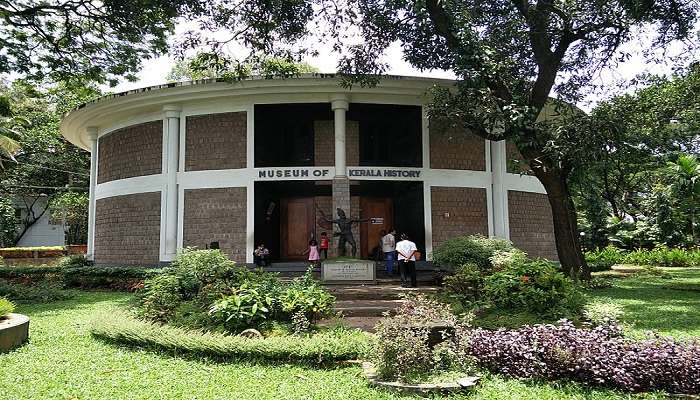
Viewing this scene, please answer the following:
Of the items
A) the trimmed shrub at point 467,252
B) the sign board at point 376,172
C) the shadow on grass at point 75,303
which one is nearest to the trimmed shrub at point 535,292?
the trimmed shrub at point 467,252

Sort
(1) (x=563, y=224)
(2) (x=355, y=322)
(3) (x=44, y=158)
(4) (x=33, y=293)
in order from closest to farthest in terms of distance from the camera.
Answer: (2) (x=355, y=322), (4) (x=33, y=293), (1) (x=563, y=224), (3) (x=44, y=158)

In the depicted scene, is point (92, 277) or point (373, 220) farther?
point (373, 220)

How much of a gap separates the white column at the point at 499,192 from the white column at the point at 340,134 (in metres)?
5.13

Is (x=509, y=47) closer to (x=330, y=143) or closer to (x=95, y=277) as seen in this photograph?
(x=330, y=143)

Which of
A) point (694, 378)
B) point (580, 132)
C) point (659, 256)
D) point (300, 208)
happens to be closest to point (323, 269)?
point (300, 208)

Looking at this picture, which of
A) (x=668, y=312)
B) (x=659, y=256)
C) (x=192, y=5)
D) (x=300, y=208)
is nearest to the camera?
(x=668, y=312)

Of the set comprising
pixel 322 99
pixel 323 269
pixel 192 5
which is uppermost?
pixel 192 5

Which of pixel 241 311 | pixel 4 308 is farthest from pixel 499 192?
pixel 4 308

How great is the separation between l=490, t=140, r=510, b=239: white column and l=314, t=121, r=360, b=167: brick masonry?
4.54 m

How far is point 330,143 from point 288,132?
5.38 feet

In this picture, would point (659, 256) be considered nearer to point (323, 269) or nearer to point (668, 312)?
point (668, 312)

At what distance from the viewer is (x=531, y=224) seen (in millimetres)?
18234

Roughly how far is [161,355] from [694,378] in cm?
614

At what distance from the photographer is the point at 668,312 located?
987 cm
